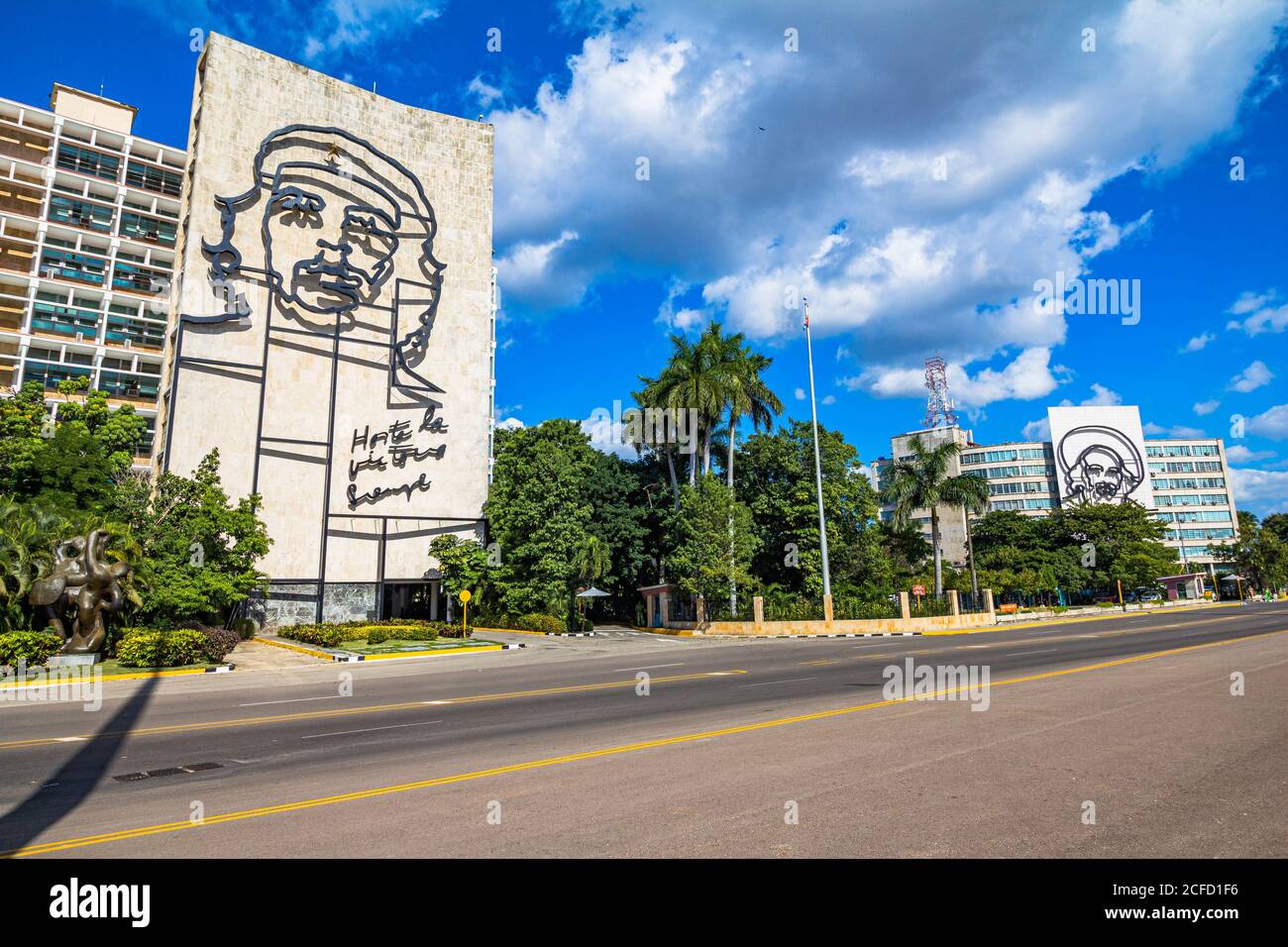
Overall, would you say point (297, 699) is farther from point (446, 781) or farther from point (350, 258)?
point (350, 258)

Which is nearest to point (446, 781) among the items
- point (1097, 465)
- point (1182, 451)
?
point (1097, 465)

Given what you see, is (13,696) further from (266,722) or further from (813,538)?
(813,538)

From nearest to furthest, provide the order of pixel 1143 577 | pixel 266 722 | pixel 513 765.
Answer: pixel 513 765 < pixel 266 722 < pixel 1143 577

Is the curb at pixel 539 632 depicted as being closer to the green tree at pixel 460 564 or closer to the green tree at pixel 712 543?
the green tree at pixel 460 564

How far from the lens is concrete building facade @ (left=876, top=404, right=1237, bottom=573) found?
331ft

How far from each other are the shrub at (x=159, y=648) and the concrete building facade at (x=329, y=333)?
14.3 metres

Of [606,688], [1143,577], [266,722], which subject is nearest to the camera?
[266,722]

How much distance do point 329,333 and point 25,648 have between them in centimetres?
2354

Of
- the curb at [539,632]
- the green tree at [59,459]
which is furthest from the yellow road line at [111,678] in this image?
the curb at [539,632]

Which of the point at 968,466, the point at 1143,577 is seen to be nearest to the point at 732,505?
the point at 1143,577

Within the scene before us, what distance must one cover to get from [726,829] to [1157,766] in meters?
4.84

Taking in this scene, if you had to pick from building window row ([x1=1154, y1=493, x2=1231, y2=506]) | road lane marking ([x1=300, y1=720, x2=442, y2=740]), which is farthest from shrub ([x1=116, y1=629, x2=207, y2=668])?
building window row ([x1=1154, y1=493, x2=1231, y2=506])

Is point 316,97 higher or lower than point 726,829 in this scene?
higher
